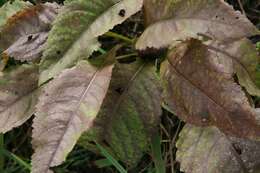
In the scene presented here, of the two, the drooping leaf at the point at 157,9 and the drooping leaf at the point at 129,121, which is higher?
the drooping leaf at the point at 157,9

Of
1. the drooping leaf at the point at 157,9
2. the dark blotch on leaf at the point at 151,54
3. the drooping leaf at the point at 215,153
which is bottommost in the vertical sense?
the drooping leaf at the point at 215,153

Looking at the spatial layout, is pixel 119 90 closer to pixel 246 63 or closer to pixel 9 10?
pixel 246 63

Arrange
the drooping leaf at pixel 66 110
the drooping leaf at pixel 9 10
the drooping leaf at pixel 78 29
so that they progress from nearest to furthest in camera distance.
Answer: the drooping leaf at pixel 66 110 < the drooping leaf at pixel 78 29 < the drooping leaf at pixel 9 10

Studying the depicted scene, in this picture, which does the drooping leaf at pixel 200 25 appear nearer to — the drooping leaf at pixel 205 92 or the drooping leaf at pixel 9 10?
the drooping leaf at pixel 205 92

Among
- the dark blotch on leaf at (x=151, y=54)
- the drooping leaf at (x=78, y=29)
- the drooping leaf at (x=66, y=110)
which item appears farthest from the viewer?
the dark blotch on leaf at (x=151, y=54)

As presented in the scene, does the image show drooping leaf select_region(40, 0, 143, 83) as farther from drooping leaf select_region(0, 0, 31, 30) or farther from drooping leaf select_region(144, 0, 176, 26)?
drooping leaf select_region(0, 0, 31, 30)

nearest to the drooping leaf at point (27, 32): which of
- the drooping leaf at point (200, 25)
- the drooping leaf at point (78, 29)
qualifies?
the drooping leaf at point (78, 29)

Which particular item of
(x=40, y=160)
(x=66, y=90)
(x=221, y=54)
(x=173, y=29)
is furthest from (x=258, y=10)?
(x=40, y=160)

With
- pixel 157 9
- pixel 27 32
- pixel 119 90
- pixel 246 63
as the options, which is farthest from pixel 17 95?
pixel 246 63
